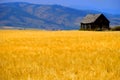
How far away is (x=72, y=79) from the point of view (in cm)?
832

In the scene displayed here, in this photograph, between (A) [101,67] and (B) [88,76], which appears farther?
(A) [101,67]

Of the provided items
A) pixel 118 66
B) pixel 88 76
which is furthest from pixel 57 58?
pixel 88 76

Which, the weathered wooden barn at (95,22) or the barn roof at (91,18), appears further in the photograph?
the barn roof at (91,18)

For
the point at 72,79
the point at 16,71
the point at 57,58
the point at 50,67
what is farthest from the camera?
the point at 57,58

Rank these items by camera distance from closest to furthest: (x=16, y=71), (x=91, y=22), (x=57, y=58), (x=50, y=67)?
(x=16, y=71) < (x=50, y=67) < (x=57, y=58) < (x=91, y=22)

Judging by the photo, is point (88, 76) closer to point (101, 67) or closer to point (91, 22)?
point (101, 67)

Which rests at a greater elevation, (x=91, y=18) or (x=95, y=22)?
(x=91, y=18)

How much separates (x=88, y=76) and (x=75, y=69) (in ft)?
4.38

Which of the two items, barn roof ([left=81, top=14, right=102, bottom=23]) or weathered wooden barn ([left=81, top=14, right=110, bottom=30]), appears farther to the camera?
barn roof ([left=81, top=14, right=102, bottom=23])

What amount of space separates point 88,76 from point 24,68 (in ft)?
8.04

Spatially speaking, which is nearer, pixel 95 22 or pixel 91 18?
pixel 95 22

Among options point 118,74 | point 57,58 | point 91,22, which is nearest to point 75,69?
point 118,74

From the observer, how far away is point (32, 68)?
33.1 feet

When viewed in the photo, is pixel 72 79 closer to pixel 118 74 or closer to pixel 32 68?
pixel 118 74
